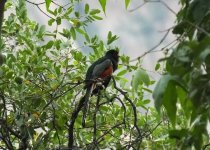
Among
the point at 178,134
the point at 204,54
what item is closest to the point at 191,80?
the point at 204,54

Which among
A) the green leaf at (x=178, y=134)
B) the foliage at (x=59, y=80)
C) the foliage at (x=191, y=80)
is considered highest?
the foliage at (x=59, y=80)

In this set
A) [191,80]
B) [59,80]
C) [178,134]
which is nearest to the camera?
[191,80]

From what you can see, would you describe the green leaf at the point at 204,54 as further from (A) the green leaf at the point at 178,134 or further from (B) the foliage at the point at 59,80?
(B) the foliage at the point at 59,80

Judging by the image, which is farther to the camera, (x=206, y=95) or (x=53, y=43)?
(x=53, y=43)

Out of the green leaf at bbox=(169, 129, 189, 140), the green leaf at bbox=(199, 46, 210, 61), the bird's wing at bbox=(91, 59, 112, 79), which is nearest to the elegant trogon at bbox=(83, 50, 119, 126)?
the bird's wing at bbox=(91, 59, 112, 79)

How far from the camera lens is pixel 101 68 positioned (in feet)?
22.7

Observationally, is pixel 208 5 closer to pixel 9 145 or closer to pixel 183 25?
pixel 183 25

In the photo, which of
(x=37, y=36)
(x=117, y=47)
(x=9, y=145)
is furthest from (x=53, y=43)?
(x=9, y=145)

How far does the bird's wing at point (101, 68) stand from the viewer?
6.75 metres

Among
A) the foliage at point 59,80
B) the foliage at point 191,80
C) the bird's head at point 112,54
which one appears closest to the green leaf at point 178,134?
the foliage at point 191,80

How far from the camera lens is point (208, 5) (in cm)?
143

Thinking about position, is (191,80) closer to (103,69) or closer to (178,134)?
(178,134)

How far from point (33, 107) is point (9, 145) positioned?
490 mm

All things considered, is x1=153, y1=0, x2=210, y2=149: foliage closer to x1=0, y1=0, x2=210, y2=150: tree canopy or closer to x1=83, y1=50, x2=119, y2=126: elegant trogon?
x1=0, y1=0, x2=210, y2=150: tree canopy
